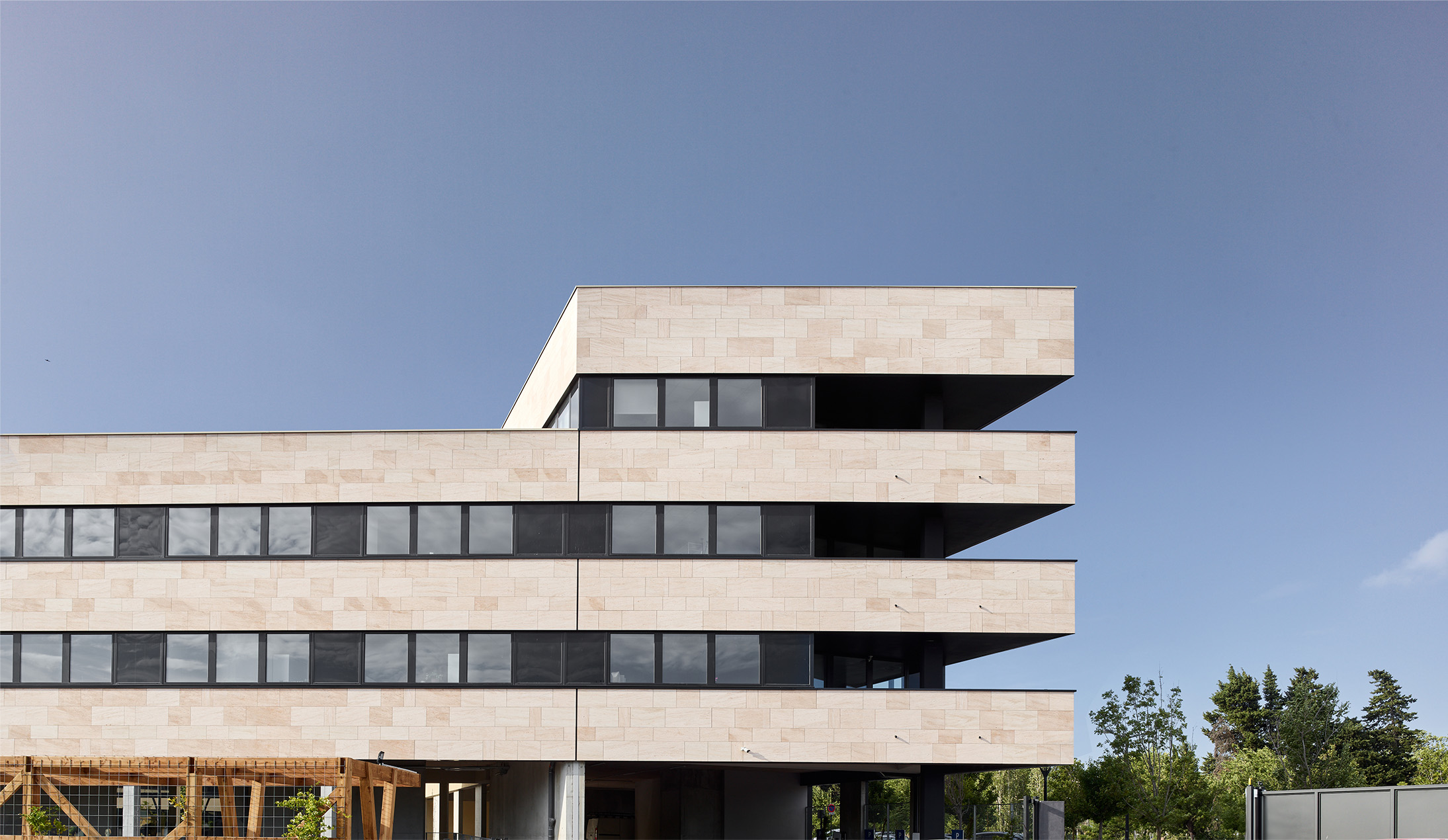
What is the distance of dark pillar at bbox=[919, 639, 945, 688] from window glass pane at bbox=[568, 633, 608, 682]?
8.47m

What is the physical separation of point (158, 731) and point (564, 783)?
1106 cm

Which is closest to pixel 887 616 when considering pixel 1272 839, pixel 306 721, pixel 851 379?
pixel 851 379

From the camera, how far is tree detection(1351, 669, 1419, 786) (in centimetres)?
9144

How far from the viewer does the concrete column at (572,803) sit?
31812mm

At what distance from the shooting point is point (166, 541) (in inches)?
1332

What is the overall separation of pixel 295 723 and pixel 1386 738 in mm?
91329

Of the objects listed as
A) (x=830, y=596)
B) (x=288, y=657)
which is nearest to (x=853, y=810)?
(x=830, y=596)

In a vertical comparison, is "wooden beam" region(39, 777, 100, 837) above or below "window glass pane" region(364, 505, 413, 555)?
below

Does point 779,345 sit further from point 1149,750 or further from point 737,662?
point 1149,750

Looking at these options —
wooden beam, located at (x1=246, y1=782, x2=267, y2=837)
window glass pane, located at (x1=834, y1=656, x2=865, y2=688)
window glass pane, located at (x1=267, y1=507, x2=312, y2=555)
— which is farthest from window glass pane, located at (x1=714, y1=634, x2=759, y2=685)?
wooden beam, located at (x1=246, y1=782, x2=267, y2=837)

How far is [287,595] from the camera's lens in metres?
33.1

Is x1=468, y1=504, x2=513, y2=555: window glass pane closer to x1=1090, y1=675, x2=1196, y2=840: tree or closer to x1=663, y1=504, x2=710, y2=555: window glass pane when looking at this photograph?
x1=663, y1=504, x2=710, y2=555: window glass pane

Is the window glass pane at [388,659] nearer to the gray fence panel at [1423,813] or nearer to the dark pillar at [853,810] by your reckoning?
the dark pillar at [853,810]

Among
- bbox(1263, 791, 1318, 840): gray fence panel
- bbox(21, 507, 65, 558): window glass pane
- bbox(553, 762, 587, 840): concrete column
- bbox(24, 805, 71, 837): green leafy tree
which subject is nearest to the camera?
bbox(1263, 791, 1318, 840): gray fence panel
